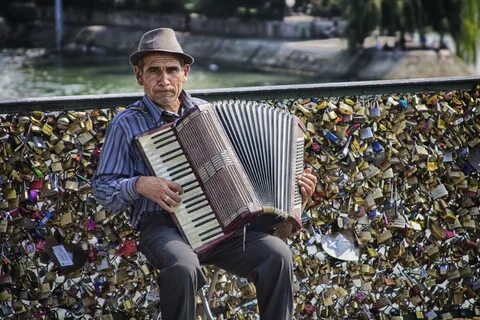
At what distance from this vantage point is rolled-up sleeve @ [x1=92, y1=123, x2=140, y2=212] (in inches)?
143

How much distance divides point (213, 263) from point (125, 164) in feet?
1.59

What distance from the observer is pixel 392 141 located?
4.54 metres

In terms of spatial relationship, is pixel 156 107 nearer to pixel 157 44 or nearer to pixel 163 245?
pixel 157 44

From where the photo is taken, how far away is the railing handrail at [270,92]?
4.02 metres

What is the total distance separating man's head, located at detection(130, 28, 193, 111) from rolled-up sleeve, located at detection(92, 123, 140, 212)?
0.21 metres

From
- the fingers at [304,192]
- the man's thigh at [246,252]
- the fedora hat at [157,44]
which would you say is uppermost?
the fedora hat at [157,44]

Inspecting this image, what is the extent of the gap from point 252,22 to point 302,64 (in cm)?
880

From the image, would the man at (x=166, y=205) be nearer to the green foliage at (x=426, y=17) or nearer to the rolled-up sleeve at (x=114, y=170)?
the rolled-up sleeve at (x=114, y=170)

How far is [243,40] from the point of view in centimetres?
5028

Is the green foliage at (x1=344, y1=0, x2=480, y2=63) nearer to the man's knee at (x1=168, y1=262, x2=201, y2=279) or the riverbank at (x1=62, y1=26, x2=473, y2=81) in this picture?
the riverbank at (x1=62, y1=26, x2=473, y2=81)

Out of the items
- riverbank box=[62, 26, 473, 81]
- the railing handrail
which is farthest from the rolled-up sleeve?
riverbank box=[62, 26, 473, 81]


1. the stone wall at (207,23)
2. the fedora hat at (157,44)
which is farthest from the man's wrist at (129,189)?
the stone wall at (207,23)

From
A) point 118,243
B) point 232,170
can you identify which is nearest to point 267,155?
point 232,170

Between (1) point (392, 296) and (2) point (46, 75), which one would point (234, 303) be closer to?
(1) point (392, 296)
